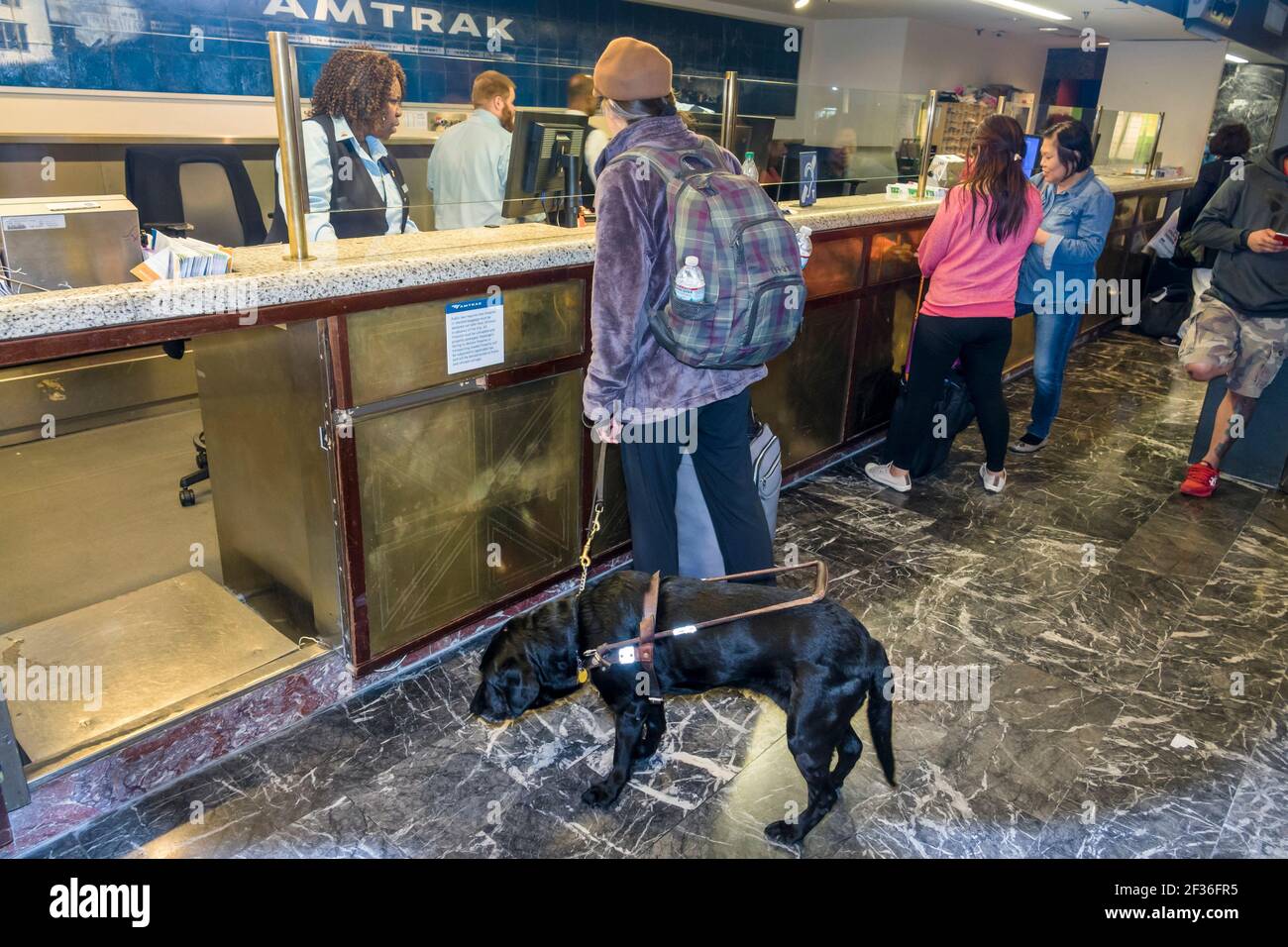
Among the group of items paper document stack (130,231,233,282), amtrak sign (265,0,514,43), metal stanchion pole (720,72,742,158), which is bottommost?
paper document stack (130,231,233,282)

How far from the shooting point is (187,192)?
189 inches

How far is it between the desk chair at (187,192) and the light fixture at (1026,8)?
257 inches

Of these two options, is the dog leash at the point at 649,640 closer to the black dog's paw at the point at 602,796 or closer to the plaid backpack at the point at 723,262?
the black dog's paw at the point at 602,796

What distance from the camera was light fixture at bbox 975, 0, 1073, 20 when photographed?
7.80m

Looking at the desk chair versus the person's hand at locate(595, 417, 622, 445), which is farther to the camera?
the desk chair

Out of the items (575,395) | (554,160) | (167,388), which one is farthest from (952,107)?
(167,388)

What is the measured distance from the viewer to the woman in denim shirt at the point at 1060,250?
158 inches

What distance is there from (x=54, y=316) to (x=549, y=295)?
129cm

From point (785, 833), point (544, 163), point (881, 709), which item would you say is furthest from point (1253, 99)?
point (785, 833)

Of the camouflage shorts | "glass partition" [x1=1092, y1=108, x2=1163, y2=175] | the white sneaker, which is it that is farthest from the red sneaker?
"glass partition" [x1=1092, y1=108, x2=1163, y2=175]

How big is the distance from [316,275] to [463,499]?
773 mm

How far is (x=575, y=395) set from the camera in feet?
9.30

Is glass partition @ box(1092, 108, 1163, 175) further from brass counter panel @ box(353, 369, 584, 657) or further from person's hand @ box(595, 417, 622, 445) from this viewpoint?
person's hand @ box(595, 417, 622, 445)
